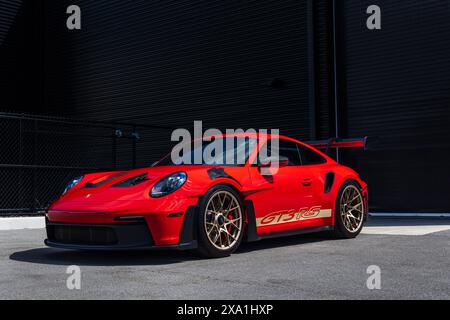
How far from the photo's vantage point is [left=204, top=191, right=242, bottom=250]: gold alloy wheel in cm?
514

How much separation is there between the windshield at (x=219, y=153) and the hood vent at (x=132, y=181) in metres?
0.77

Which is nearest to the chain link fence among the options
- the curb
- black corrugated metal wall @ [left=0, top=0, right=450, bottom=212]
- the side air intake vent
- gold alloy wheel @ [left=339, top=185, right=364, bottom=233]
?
black corrugated metal wall @ [left=0, top=0, right=450, bottom=212]

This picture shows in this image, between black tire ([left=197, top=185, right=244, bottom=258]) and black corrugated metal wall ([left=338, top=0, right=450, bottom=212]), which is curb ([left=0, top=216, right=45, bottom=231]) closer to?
black tire ([left=197, top=185, right=244, bottom=258])

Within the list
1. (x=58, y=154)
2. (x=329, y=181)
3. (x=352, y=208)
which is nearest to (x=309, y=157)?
(x=329, y=181)

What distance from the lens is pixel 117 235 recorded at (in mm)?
4805

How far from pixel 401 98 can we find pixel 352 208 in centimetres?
527

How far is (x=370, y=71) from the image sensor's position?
1186cm

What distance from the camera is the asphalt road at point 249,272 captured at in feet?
11.9

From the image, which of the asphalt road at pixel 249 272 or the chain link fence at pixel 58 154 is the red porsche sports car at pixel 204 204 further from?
the chain link fence at pixel 58 154

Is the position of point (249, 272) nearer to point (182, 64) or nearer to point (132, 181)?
point (132, 181)

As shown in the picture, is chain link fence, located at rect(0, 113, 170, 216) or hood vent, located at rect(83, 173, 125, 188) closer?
hood vent, located at rect(83, 173, 125, 188)

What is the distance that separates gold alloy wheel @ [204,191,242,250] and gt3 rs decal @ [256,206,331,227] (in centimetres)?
31
